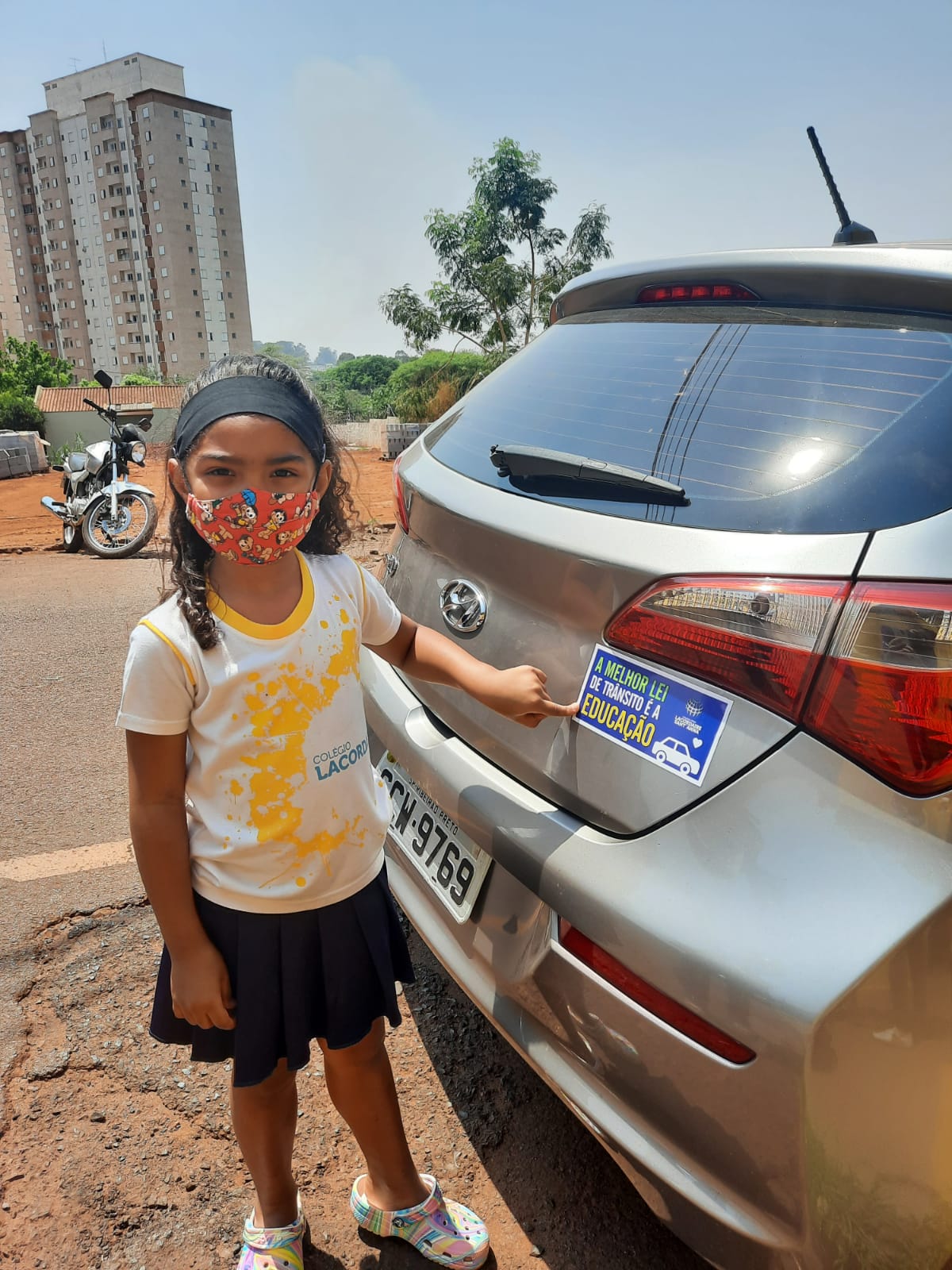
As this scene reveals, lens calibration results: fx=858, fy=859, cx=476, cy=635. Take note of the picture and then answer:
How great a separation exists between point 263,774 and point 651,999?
2.15 feet

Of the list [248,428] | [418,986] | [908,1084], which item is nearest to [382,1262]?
[418,986]

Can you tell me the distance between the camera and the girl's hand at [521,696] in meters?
1.45

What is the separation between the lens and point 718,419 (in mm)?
1462

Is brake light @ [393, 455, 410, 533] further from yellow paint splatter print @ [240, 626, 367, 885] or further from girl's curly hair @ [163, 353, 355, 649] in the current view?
yellow paint splatter print @ [240, 626, 367, 885]

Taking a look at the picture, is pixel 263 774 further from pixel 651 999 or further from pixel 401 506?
pixel 401 506

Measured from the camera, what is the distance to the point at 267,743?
131cm

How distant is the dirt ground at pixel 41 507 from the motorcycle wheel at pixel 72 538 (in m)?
0.39

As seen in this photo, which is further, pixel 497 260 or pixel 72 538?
pixel 497 260

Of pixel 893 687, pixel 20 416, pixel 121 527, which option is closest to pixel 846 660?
pixel 893 687

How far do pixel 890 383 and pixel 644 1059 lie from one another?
1064 mm

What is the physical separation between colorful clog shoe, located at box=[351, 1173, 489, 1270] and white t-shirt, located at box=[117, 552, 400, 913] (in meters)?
0.68

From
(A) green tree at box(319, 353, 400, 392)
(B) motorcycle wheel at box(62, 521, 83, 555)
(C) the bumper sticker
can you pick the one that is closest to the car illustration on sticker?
(C) the bumper sticker

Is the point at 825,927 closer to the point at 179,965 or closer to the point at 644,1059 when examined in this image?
the point at 644,1059

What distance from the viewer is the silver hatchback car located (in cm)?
107
